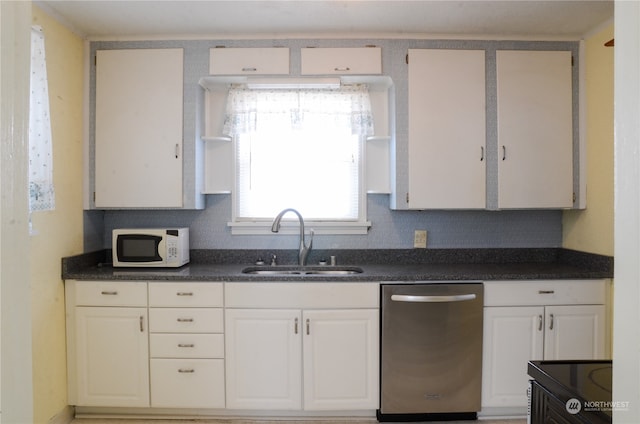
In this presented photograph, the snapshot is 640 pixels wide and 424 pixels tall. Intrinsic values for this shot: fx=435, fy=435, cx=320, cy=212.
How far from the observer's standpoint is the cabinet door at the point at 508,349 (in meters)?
2.57

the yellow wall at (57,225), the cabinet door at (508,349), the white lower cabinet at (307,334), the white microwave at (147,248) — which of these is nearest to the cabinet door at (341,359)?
the white lower cabinet at (307,334)

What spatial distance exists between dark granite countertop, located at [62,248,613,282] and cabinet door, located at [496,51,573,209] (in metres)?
0.48

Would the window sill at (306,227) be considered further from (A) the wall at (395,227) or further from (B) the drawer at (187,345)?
(B) the drawer at (187,345)

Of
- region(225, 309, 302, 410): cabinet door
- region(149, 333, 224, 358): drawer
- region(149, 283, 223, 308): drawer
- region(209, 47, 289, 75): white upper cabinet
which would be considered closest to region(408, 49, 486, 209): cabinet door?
region(209, 47, 289, 75): white upper cabinet

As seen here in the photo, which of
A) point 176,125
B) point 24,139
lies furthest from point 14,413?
point 176,125

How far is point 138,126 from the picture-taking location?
9.23 feet

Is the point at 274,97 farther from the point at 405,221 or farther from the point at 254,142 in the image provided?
the point at 405,221

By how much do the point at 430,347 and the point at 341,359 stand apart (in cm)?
52

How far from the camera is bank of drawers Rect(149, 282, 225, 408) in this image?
255 cm

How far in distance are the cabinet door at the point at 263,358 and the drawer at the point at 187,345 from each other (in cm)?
6

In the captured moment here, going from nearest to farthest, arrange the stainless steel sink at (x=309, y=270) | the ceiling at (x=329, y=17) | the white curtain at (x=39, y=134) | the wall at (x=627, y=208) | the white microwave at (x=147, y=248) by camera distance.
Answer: the wall at (x=627, y=208) < the white curtain at (x=39, y=134) < the ceiling at (x=329, y=17) < the white microwave at (x=147, y=248) < the stainless steel sink at (x=309, y=270)

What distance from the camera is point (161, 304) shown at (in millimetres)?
2555

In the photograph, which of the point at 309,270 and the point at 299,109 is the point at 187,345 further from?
the point at 299,109

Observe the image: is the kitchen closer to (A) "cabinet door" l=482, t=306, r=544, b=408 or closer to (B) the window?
(B) the window
